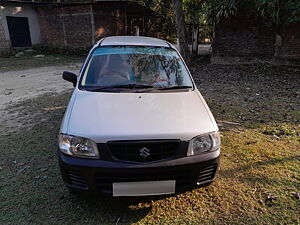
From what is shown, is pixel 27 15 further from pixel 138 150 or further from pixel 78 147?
pixel 138 150

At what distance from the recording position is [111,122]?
7.27 feet

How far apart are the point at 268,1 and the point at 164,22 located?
11908 millimetres

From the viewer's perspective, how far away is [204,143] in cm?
228

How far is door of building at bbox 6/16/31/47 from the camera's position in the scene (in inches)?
586

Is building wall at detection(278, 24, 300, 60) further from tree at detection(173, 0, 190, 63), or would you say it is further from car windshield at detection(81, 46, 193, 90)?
car windshield at detection(81, 46, 193, 90)

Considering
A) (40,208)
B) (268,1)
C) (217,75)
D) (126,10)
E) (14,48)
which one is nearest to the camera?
(40,208)

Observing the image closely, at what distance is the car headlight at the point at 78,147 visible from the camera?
2098 millimetres

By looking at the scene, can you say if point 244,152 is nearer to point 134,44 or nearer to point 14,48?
point 134,44

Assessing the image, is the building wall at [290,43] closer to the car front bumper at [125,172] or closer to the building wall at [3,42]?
the car front bumper at [125,172]

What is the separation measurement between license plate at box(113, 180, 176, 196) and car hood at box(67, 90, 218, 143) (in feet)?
1.32

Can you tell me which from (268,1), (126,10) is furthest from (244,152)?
(126,10)

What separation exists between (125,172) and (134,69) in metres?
1.56

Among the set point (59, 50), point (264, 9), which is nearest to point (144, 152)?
point (264, 9)

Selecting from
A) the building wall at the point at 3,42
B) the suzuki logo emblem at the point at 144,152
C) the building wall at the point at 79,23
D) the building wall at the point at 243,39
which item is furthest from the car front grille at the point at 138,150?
the building wall at the point at 3,42
